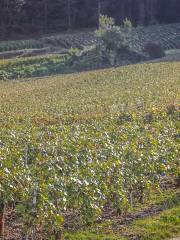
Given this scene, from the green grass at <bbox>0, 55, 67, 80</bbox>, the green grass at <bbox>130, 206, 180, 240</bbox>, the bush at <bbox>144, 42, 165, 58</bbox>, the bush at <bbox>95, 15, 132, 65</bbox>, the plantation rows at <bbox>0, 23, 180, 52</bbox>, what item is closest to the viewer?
the green grass at <bbox>130, 206, 180, 240</bbox>

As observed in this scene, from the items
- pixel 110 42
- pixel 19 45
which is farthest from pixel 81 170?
pixel 19 45

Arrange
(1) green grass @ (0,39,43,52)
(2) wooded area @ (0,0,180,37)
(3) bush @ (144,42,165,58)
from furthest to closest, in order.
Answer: (2) wooded area @ (0,0,180,37), (1) green grass @ (0,39,43,52), (3) bush @ (144,42,165,58)

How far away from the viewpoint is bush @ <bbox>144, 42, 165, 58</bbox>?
61.5 m

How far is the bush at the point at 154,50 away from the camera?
61.5 metres

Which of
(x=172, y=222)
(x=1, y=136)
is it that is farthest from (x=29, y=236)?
(x=1, y=136)

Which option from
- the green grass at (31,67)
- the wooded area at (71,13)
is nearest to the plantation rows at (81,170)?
the green grass at (31,67)

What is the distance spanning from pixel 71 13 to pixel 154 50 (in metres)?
15.3

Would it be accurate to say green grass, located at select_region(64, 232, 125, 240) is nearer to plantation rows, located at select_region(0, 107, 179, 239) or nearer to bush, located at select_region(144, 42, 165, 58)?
plantation rows, located at select_region(0, 107, 179, 239)

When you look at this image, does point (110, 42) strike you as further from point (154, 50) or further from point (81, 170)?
point (81, 170)

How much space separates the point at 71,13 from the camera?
74000 mm

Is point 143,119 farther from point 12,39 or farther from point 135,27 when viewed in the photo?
point 135,27

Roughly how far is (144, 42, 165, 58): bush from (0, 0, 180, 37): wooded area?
43.5ft

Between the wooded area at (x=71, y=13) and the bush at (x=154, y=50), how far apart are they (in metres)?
13.3

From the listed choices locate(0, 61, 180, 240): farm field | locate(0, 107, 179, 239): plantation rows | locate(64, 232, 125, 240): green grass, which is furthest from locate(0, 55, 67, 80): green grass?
locate(64, 232, 125, 240): green grass
